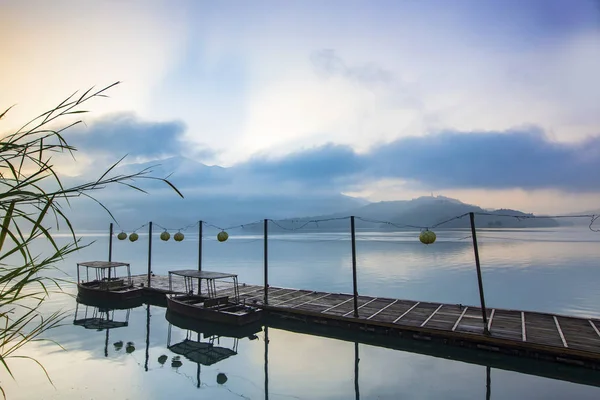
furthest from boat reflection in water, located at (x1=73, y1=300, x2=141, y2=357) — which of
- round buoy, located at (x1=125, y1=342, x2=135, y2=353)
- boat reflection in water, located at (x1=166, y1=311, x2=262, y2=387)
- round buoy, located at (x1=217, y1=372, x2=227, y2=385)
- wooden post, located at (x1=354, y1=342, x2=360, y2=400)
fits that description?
wooden post, located at (x1=354, y1=342, x2=360, y2=400)

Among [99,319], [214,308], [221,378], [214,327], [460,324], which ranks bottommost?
[221,378]

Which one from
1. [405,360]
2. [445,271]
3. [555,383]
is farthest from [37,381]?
[445,271]

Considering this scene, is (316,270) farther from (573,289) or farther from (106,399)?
(106,399)

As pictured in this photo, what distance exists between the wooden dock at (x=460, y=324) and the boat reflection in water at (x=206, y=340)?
81.9 inches

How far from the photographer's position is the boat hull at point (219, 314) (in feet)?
60.7

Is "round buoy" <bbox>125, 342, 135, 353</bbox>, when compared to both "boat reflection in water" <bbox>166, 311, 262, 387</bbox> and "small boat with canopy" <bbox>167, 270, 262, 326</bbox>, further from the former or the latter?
"small boat with canopy" <bbox>167, 270, 262, 326</bbox>

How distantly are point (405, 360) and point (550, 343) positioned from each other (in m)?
5.51

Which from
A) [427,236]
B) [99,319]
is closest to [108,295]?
[99,319]

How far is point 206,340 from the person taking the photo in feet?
62.6

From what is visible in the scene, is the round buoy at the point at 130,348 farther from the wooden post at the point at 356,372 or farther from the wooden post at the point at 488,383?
the wooden post at the point at 488,383

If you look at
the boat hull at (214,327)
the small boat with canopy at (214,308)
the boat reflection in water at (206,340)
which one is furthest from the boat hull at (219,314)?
the boat reflection in water at (206,340)

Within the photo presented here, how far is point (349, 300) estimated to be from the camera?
2105 cm

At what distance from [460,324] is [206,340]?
13197mm

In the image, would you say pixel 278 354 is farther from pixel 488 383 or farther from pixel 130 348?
pixel 488 383
